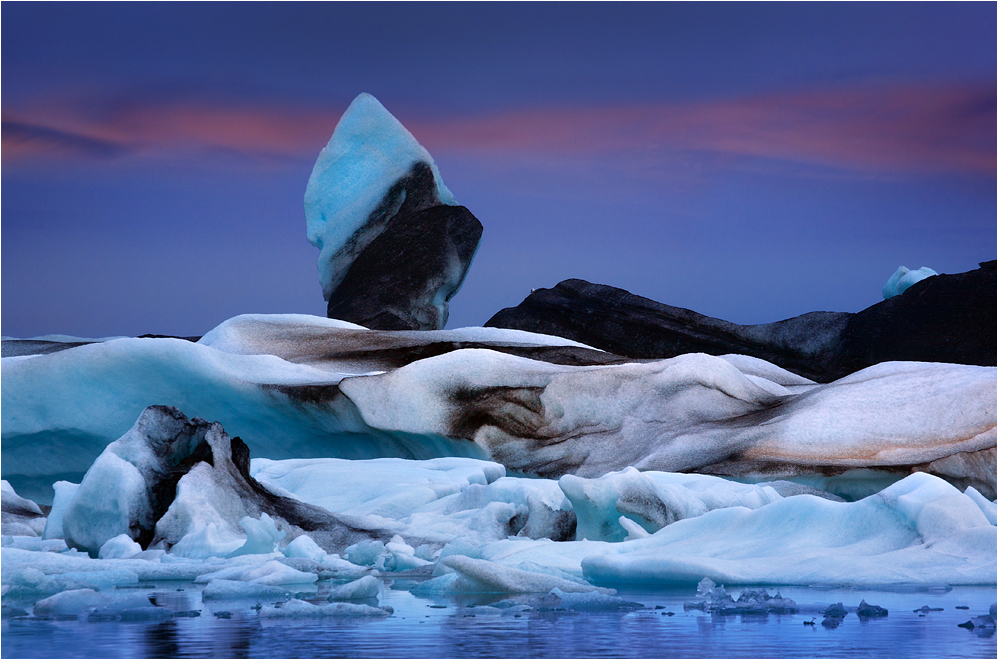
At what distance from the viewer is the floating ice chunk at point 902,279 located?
928 inches

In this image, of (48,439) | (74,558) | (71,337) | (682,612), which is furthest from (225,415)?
(682,612)

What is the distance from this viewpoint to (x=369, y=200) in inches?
867

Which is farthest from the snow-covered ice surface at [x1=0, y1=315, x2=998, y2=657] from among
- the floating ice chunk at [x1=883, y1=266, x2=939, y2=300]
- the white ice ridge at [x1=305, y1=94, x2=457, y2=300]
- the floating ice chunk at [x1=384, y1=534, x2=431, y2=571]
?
the floating ice chunk at [x1=883, y1=266, x2=939, y2=300]

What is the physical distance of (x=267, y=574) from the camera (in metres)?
5.76

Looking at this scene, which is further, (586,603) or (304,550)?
(304,550)

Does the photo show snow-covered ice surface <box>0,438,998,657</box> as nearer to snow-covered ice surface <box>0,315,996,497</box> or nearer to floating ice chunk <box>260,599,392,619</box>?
floating ice chunk <box>260,599,392,619</box>

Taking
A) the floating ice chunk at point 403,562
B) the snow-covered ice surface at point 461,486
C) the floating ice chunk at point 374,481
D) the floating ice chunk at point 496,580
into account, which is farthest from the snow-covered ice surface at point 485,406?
the floating ice chunk at point 496,580

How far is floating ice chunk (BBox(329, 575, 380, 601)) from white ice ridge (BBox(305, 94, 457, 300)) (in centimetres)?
1719

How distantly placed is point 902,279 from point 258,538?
1995 centimetres

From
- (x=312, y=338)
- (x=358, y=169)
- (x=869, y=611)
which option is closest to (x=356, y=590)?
(x=869, y=611)

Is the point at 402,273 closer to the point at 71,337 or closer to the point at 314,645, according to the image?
the point at 71,337

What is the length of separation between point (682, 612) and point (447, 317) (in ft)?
61.5

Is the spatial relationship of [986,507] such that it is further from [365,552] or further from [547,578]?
[365,552]

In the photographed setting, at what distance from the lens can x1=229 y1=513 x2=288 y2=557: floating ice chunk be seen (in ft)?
22.1
